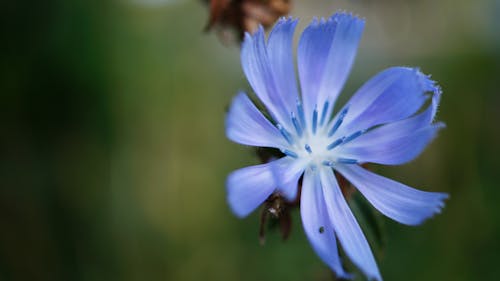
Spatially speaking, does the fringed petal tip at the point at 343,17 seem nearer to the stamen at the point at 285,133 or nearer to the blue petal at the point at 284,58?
the blue petal at the point at 284,58

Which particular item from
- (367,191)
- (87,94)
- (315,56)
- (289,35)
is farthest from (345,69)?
(87,94)

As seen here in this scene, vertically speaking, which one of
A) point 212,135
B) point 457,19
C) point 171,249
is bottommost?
point 171,249

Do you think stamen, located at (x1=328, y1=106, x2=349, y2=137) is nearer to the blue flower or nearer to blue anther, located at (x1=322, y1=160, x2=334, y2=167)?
the blue flower

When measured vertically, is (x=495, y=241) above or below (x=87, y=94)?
below

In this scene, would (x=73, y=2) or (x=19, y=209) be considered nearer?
(x=19, y=209)

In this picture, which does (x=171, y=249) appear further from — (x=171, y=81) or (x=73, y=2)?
(x=73, y=2)

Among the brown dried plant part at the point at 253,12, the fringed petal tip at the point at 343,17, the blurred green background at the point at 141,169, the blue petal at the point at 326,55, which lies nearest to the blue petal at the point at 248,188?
the blue petal at the point at 326,55
